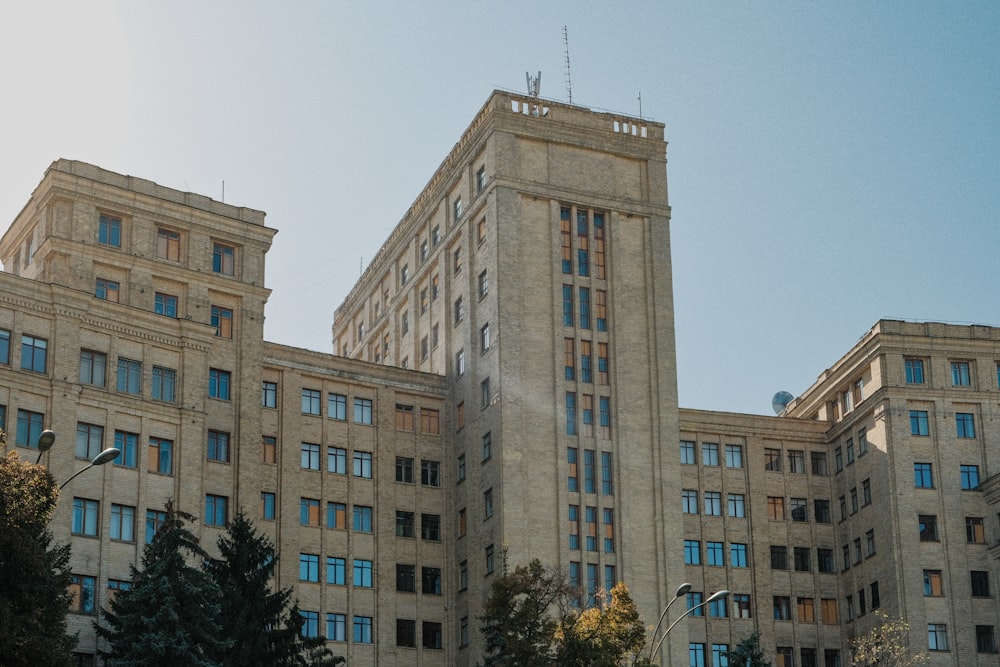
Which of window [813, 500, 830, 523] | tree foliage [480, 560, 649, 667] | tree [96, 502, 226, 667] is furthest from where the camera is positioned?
window [813, 500, 830, 523]

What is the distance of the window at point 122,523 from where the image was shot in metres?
66.2

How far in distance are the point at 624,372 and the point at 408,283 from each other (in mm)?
17997

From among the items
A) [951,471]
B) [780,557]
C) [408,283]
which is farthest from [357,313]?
[951,471]

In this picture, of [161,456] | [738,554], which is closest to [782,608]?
[738,554]

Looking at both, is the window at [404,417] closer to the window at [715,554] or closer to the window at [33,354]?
the window at [715,554]

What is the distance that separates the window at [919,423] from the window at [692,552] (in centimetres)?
1303

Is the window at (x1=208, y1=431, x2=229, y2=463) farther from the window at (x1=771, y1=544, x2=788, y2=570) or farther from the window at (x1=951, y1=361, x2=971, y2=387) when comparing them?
the window at (x1=951, y1=361, x2=971, y2=387)

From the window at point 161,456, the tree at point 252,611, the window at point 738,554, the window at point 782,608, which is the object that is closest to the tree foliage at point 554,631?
the tree at point 252,611

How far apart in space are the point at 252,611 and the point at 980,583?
4143 centimetres

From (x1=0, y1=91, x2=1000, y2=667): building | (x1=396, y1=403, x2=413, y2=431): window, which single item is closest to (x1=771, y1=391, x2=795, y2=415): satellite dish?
(x1=0, y1=91, x2=1000, y2=667): building

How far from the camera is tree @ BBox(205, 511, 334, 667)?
60500 mm

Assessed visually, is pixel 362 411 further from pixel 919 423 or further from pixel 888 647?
pixel 919 423

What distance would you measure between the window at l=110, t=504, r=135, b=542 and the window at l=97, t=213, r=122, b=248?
43.3 ft

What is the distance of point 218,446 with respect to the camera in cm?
7356
